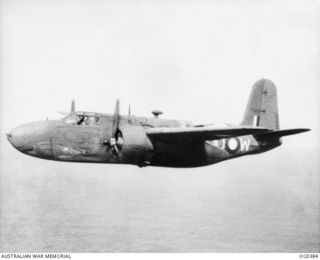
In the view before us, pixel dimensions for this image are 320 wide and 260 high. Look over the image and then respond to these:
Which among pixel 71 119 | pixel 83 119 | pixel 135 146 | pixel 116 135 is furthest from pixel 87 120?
pixel 135 146

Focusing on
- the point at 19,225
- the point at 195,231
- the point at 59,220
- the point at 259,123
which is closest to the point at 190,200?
the point at 195,231

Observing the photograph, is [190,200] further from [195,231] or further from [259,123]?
[259,123]

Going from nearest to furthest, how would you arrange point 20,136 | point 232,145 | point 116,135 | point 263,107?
point 20,136, point 116,135, point 232,145, point 263,107

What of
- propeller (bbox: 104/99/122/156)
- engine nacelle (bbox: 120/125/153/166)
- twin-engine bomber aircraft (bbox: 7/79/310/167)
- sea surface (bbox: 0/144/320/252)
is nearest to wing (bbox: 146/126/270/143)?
twin-engine bomber aircraft (bbox: 7/79/310/167)

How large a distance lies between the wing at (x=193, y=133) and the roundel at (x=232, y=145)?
272 centimetres

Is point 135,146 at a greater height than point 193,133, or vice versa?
point 193,133

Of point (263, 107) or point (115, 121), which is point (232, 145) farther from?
point (115, 121)

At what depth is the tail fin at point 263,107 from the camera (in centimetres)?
1712

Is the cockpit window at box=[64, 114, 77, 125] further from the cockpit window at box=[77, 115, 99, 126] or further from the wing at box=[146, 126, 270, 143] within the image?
the wing at box=[146, 126, 270, 143]

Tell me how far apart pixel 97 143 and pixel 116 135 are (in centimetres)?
72

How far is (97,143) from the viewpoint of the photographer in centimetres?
1271

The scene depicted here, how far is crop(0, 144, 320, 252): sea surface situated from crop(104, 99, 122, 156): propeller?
97297 millimetres

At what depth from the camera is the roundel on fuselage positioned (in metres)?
15.1

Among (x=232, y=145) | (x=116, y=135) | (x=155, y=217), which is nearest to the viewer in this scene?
(x=116, y=135)
